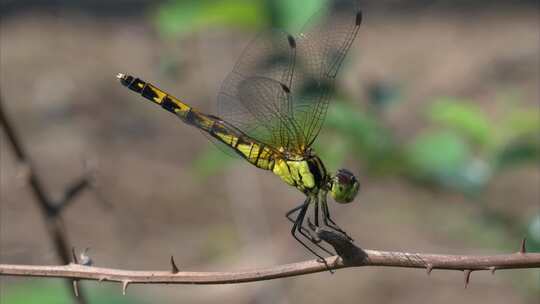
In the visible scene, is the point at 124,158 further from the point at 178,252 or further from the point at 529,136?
the point at 529,136

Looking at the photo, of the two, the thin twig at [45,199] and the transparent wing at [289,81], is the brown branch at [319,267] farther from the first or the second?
the transparent wing at [289,81]

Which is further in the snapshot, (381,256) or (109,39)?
(109,39)

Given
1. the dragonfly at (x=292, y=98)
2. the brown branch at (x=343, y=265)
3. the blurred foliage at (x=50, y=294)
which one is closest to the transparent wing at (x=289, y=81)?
the dragonfly at (x=292, y=98)

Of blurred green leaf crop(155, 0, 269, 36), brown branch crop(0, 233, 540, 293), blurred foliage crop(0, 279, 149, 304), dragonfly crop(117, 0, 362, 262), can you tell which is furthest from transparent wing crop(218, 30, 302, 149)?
brown branch crop(0, 233, 540, 293)

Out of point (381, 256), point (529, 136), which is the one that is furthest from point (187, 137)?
point (381, 256)

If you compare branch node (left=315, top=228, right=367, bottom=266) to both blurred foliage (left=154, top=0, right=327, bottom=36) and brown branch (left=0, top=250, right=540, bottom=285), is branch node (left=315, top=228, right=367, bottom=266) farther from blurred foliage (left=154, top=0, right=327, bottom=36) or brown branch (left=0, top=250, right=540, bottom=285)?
blurred foliage (left=154, top=0, right=327, bottom=36)

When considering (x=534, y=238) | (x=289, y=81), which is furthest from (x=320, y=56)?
(x=534, y=238)

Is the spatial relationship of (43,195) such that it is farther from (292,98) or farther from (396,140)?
(396,140)
